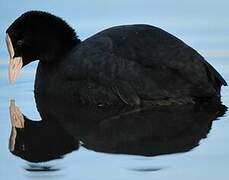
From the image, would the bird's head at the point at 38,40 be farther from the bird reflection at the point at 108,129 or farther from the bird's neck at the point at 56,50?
the bird reflection at the point at 108,129

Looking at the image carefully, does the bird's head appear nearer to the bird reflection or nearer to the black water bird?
the black water bird

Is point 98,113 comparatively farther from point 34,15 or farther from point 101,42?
point 34,15

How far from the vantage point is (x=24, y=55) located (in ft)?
28.3

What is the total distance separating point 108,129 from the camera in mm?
6887

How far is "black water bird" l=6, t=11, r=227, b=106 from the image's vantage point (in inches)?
300

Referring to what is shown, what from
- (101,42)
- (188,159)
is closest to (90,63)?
(101,42)

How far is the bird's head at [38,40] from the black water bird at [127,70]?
1 cm

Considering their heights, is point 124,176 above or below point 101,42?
below

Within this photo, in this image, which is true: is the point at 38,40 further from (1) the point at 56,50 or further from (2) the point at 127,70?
(2) the point at 127,70

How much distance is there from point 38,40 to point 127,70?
1.30 m

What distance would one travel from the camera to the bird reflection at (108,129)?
20.5ft

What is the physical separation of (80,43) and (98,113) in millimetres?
1157

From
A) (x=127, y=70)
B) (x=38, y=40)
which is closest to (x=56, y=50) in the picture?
(x=38, y=40)

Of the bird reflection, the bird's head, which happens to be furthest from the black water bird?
the bird reflection
